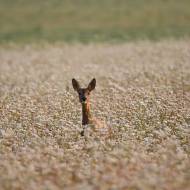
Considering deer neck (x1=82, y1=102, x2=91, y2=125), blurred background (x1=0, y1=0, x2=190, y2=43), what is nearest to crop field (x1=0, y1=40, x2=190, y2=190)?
deer neck (x1=82, y1=102, x2=91, y2=125)

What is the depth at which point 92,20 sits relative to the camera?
2074 inches

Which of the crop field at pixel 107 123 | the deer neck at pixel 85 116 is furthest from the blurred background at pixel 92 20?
the deer neck at pixel 85 116

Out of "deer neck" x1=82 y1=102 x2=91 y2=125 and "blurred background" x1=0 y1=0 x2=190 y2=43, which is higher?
"blurred background" x1=0 y1=0 x2=190 y2=43

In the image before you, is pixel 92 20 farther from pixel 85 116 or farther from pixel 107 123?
pixel 107 123

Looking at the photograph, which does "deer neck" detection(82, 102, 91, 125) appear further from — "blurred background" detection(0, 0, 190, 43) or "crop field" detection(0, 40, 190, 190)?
→ "blurred background" detection(0, 0, 190, 43)

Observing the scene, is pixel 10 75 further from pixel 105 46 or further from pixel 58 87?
pixel 105 46

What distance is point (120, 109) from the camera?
1409cm

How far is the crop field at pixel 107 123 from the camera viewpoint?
8633 mm

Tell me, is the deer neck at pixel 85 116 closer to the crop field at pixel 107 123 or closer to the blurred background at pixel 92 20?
the crop field at pixel 107 123

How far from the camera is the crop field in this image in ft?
28.3

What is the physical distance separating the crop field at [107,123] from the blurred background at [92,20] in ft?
58.9

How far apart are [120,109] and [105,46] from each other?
2292 centimetres

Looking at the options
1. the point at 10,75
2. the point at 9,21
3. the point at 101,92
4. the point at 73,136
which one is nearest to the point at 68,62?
the point at 10,75

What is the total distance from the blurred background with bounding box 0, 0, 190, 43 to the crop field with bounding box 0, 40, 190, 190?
17939mm
